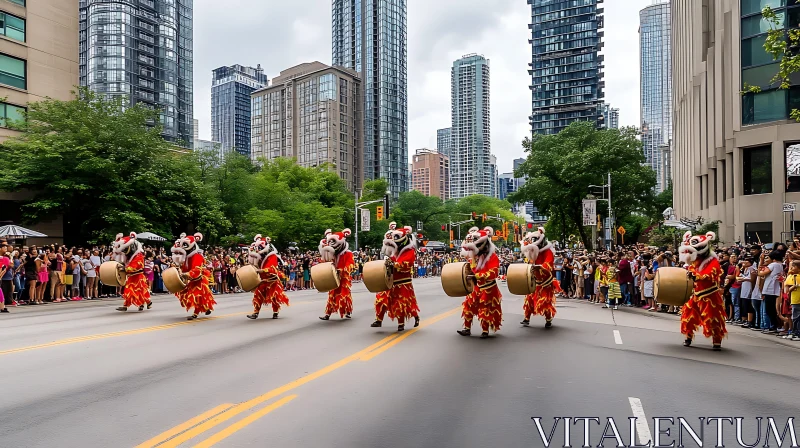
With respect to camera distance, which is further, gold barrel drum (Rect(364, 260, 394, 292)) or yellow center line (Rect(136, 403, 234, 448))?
gold barrel drum (Rect(364, 260, 394, 292))

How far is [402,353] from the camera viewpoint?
9.82m

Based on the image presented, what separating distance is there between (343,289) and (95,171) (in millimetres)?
20334

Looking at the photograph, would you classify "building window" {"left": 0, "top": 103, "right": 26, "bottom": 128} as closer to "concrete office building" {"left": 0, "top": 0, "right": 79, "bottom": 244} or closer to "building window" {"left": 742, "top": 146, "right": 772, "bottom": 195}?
"concrete office building" {"left": 0, "top": 0, "right": 79, "bottom": 244}

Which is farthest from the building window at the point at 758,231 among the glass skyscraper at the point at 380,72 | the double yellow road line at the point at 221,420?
the glass skyscraper at the point at 380,72

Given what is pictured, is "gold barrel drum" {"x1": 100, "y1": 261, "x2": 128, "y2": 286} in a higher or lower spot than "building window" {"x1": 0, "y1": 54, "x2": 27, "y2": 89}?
lower

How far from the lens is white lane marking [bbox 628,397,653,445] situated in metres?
5.54

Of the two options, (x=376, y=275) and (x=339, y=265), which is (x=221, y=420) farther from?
(x=339, y=265)

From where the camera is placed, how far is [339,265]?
14078 mm

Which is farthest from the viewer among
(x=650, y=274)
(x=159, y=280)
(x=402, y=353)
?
(x=159, y=280)

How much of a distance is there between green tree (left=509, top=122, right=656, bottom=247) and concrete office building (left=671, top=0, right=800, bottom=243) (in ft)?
19.1

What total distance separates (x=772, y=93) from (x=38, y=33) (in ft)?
142

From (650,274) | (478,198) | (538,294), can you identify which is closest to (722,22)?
(650,274)

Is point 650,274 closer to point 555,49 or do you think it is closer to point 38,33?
point 38,33

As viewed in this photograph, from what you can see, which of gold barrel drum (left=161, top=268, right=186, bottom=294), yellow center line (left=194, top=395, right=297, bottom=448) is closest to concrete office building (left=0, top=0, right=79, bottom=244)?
gold barrel drum (left=161, top=268, right=186, bottom=294)
